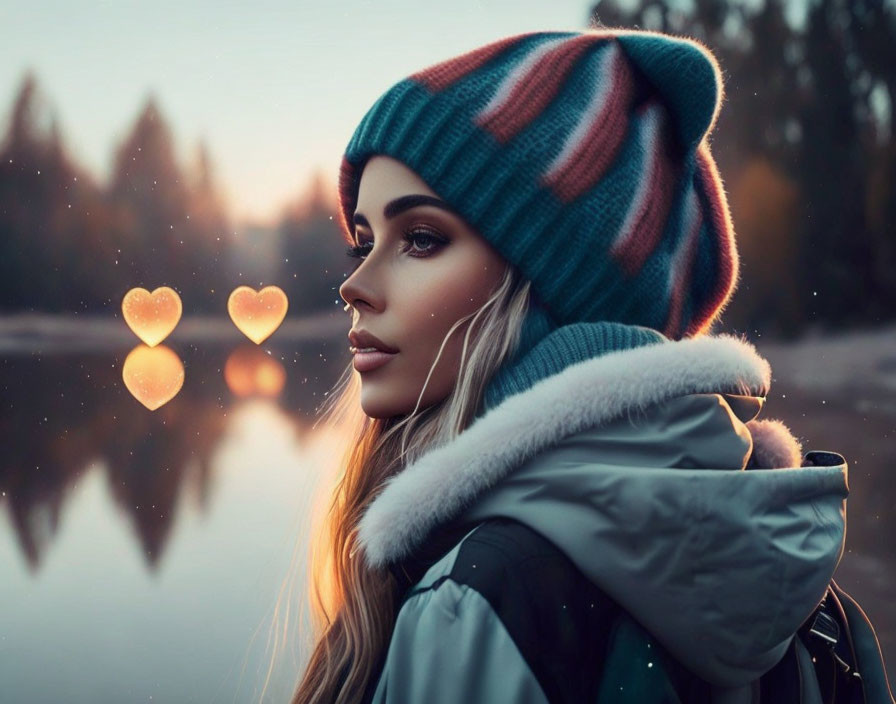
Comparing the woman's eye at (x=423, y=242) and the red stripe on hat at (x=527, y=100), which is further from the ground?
the red stripe on hat at (x=527, y=100)

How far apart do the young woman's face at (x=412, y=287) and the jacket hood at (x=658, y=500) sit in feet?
0.49

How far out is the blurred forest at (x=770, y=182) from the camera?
3.77 meters

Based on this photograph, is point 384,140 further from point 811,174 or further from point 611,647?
Answer: point 811,174

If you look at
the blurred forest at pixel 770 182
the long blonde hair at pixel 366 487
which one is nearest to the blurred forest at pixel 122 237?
the blurred forest at pixel 770 182

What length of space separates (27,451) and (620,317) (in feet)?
15.3

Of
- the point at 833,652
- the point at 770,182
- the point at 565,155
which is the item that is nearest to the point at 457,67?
the point at 565,155

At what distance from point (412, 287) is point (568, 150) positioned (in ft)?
0.79

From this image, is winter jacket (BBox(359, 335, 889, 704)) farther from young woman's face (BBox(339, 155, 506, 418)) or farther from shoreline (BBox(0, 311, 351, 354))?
shoreline (BBox(0, 311, 351, 354))

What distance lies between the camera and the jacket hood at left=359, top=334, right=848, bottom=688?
663 mm

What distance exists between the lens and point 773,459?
93 cm

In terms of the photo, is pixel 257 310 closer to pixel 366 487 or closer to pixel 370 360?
pixel 366 487

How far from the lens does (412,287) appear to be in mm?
884

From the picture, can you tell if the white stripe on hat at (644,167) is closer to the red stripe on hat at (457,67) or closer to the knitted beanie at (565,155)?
the knitted beanie at (565,155)

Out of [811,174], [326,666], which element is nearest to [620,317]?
[326,666]
